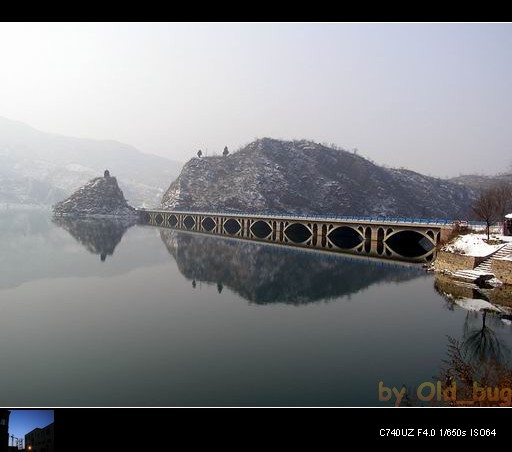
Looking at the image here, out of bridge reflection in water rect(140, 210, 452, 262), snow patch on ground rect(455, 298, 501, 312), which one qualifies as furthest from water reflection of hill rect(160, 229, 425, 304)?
bridge reflection in water rect(140, 210, 452, 262)

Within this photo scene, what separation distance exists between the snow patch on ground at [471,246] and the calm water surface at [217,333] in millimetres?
4918

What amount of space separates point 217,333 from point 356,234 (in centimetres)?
8095

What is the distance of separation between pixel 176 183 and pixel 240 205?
43.7 meters

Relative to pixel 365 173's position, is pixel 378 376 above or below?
below

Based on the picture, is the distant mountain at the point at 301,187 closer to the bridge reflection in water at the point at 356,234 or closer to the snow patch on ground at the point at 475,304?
the bridge reflection in water at the point at 356,234

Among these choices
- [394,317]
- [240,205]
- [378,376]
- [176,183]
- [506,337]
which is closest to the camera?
[378,376]

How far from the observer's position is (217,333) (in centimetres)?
2573

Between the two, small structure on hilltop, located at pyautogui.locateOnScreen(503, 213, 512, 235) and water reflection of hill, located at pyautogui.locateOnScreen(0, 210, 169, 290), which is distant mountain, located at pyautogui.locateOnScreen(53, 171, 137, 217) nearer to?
water reflection of hill, located at pyautogui.locateOnScreen(0, 210, 169, 290)

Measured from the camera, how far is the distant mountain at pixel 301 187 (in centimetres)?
16412

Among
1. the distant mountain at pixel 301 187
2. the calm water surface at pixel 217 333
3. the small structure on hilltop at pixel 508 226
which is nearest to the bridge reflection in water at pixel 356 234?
the small structure on hilltop at pixel 508 226

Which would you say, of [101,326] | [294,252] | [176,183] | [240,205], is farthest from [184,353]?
[176,183]
